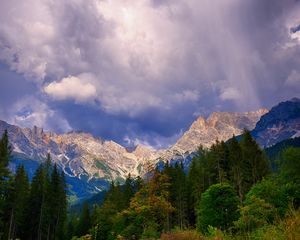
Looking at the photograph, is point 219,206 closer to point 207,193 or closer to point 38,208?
point 207,193

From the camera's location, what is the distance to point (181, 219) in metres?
67.9

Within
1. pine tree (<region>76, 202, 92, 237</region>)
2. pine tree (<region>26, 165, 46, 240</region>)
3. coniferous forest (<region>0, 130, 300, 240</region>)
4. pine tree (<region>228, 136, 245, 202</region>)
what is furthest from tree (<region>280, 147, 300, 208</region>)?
pine tree (<region>76, 202, 92, 237</region>)

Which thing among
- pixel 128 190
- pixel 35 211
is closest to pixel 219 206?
pixel 128 190

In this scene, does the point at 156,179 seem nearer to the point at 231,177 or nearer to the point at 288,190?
the point at 288,190

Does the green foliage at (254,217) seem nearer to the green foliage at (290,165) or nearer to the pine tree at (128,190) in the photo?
the green foliage at (290,165)

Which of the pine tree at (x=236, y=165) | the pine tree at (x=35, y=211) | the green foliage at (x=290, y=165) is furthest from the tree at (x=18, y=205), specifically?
the green foliage at (x=290, y=165)

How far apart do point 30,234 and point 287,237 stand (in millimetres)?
72471

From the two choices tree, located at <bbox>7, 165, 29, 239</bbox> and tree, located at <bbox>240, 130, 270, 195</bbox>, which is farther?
tree, located at <bbox>7, 165, 29, 239</bbox>

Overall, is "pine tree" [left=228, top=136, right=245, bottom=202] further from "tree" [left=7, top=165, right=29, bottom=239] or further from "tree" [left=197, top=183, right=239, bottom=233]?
"tree" [left=7, top=165, right=29, bottom=239]

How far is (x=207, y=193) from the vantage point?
41.8 meters

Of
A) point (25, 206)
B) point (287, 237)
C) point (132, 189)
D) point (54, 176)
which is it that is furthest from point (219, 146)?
point (287, 237)

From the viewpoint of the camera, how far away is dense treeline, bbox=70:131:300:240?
30.3m

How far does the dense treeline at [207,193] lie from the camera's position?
1193 inches

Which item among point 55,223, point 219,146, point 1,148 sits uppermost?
point 219,146
